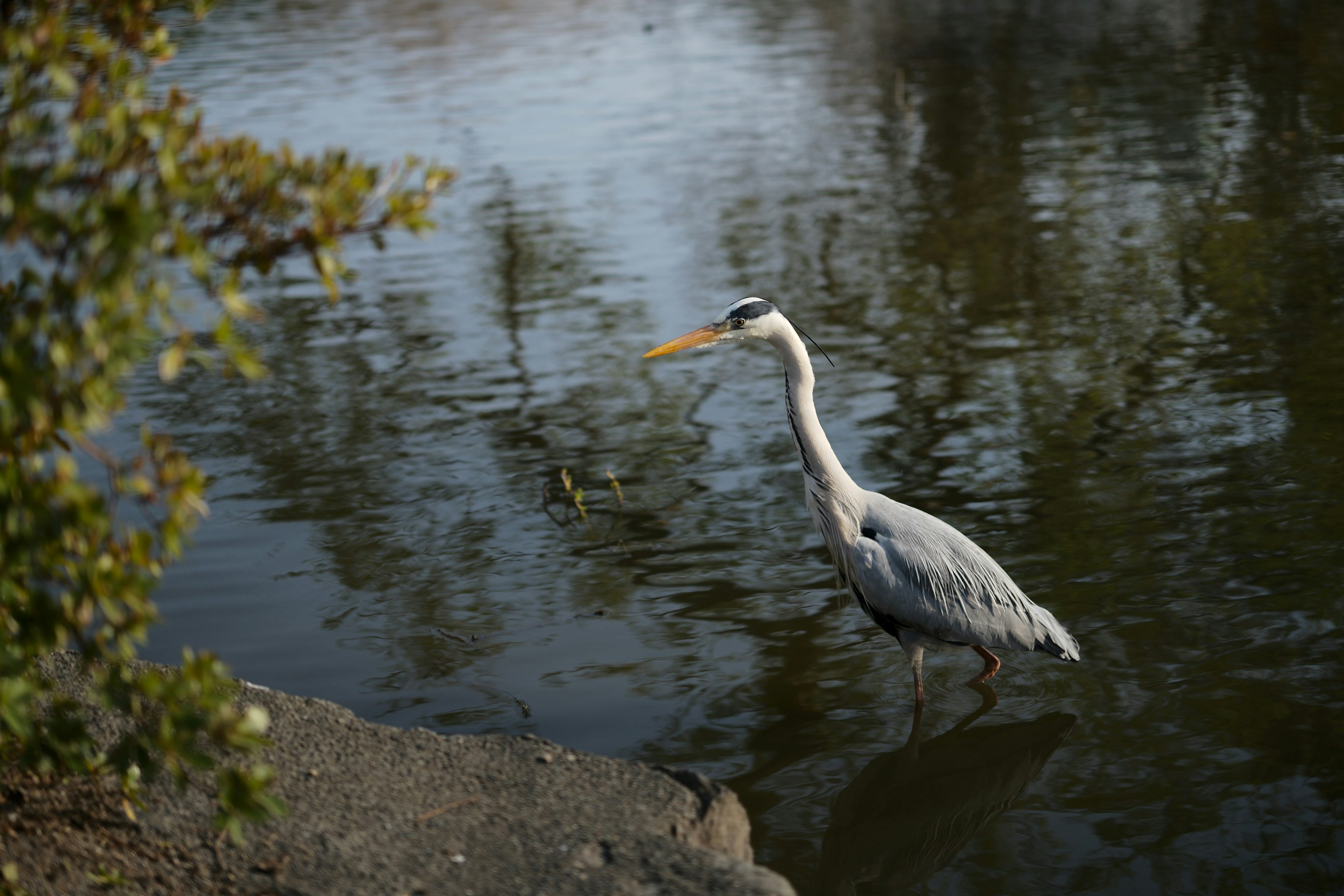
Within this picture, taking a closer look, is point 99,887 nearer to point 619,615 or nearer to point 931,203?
point 619,615

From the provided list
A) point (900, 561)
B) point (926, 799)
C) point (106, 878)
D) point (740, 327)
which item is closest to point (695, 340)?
point (740, 327)

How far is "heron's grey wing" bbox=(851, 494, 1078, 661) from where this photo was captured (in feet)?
16.9

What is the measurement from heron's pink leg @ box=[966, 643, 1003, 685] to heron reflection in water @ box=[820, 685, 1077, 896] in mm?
164

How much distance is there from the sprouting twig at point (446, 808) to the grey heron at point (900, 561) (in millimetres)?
2184

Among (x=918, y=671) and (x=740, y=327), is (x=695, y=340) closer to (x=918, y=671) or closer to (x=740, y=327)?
(x=740, y=327)

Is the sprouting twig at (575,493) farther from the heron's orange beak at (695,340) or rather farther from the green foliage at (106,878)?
the green foliage at (106,878)

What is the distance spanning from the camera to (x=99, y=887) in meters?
3.27

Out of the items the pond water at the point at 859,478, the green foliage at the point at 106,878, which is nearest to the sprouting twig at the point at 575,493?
the pond water at the point at 859,478

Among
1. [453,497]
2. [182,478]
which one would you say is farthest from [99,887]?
[453,497]

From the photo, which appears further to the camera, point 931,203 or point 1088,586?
point 931,203

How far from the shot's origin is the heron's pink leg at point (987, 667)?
17.9 ft

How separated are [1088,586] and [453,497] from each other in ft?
13.2

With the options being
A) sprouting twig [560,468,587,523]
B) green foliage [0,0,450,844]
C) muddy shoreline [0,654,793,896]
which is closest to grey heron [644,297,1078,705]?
muddy shoreline [0,654,793,896]

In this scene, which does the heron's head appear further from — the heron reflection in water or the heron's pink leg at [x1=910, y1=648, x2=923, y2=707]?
the heron reflection in water
